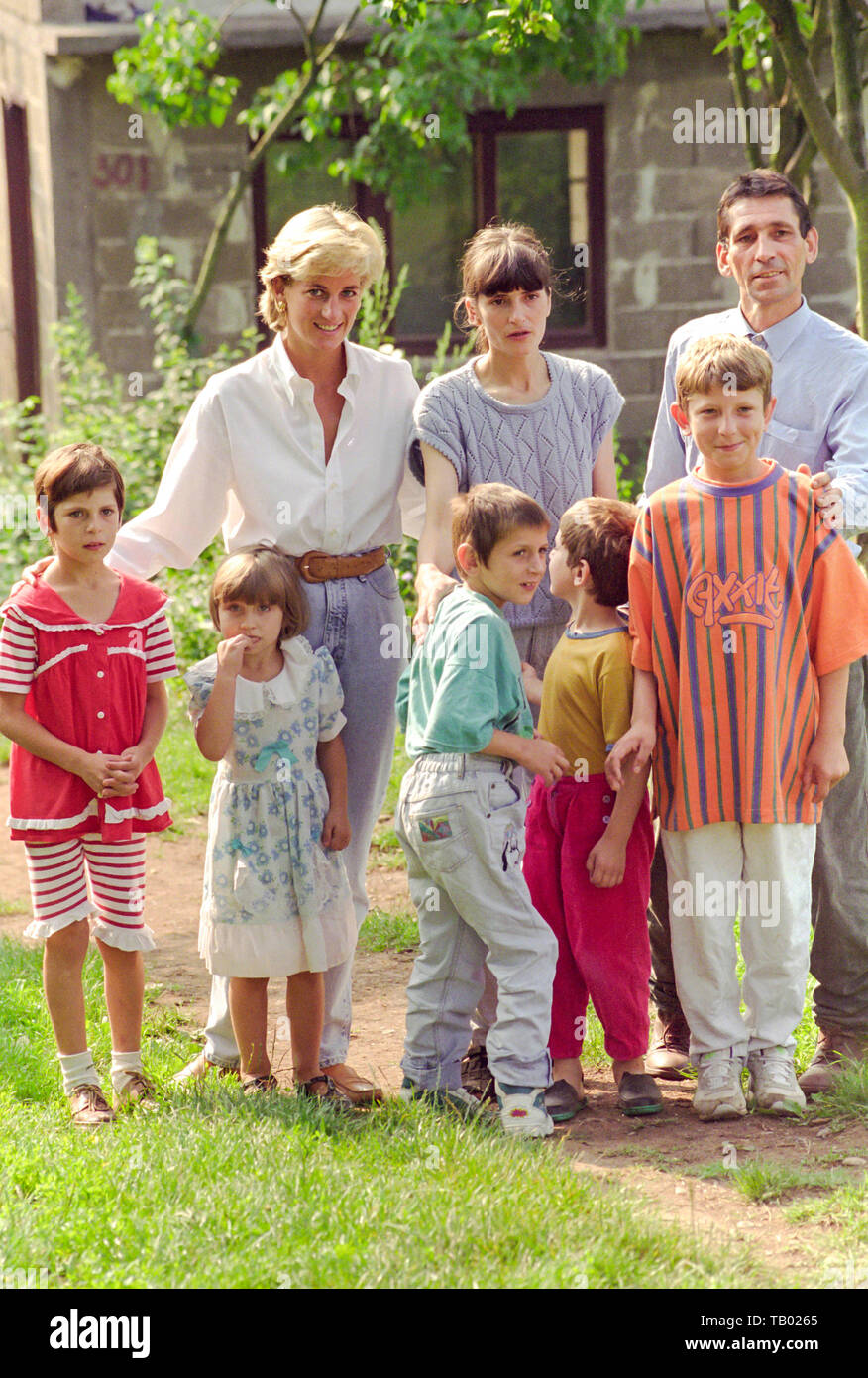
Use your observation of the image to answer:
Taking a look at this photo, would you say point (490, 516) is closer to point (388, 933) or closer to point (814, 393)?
point (814, 393)

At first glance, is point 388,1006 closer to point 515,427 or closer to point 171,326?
point 515,427

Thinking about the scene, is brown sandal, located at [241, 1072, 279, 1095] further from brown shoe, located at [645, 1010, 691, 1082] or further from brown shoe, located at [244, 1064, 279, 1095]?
brown shoe, located at [645, 1010, 691, 1082]

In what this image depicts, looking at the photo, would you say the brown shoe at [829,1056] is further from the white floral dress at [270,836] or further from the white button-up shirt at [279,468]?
the white button-up shirt at [279,468]

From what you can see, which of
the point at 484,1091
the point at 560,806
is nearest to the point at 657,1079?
the point at 484,1091

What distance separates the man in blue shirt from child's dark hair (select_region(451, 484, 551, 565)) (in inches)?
→ 24.1

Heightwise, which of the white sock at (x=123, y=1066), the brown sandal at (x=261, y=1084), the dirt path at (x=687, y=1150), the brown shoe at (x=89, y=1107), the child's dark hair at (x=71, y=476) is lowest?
the dirt path at (x=687, y=1150)

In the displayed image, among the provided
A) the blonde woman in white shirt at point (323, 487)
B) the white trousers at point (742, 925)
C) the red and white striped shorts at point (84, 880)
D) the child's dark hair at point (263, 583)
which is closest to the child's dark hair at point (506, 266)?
the blonde woman in white shirt at point (323, 487)

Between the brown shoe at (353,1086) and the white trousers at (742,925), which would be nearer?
the white trousers at (742,925)

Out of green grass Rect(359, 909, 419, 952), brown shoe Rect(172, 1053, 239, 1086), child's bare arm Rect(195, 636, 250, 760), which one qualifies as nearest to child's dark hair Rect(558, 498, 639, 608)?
child's bare arm Rect(195, 636, 250, 760)

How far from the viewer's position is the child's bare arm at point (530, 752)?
11.2 feet

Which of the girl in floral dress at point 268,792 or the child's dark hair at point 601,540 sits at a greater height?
the child's dark hair at point 601,540

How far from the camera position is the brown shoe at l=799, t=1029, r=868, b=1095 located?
12.3 feet

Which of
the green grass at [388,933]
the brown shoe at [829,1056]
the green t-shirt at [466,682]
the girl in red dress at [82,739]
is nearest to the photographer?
the green t-shirt at [466,682]

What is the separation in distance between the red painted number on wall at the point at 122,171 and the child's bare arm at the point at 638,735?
24.3ft
